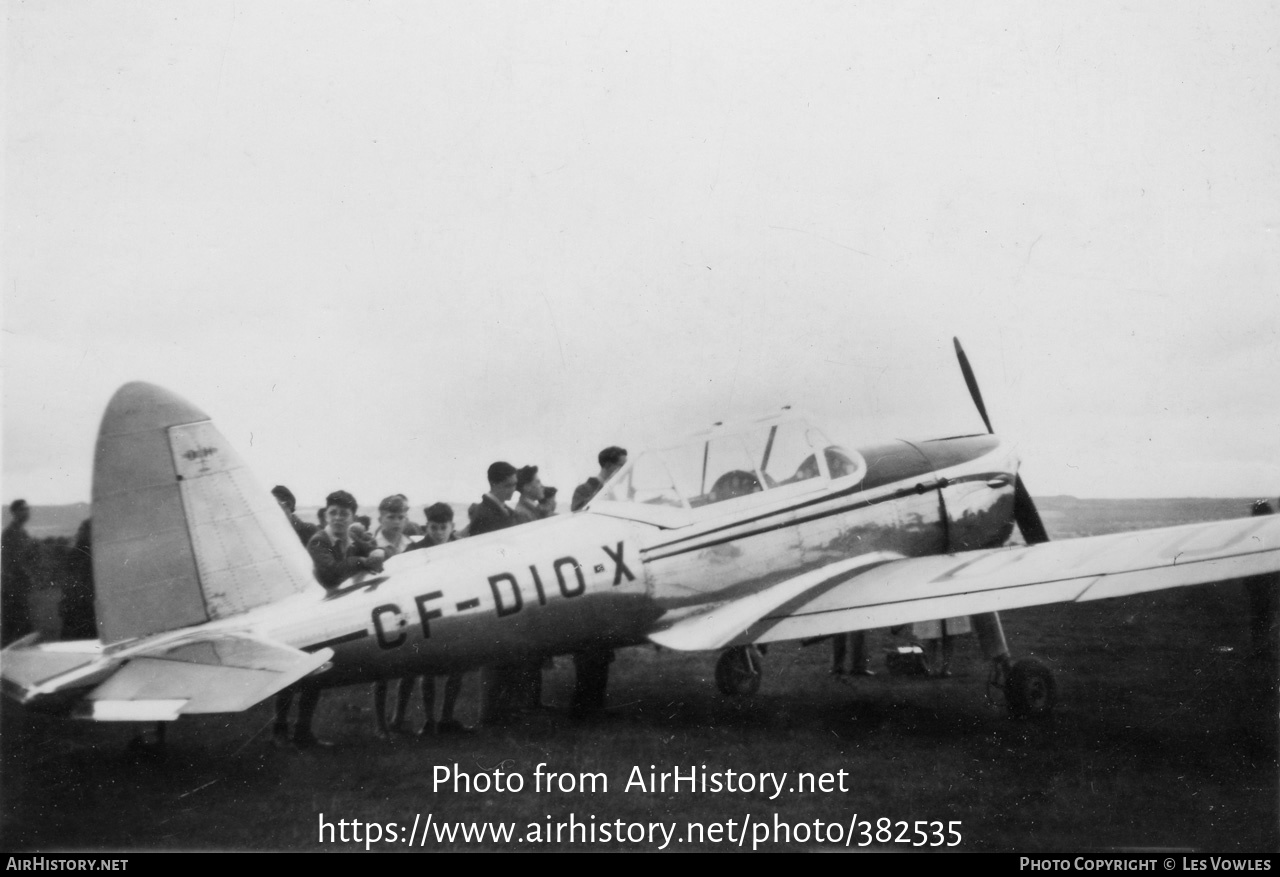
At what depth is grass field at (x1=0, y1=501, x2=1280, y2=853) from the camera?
11.0 ft

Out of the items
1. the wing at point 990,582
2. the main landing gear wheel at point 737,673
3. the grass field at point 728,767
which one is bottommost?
the grass field at point 728,767

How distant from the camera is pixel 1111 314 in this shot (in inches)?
150

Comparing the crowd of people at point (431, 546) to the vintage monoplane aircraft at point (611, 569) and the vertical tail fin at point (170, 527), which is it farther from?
the vertical tail fin at point (170, 527)

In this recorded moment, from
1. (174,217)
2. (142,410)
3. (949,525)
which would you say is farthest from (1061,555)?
(174,217)

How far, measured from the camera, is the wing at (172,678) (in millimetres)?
2678

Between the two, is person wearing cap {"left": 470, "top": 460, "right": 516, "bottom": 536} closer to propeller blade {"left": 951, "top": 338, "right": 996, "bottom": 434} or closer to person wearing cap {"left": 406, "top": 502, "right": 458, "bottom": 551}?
person wearing cap {"left": 406, "top": 502, "right": 458, "bottom": 551}

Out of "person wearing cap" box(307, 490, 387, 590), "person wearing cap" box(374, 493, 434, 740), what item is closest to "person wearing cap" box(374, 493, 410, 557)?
"person wearing cap" box(374, 493, 434, 740)

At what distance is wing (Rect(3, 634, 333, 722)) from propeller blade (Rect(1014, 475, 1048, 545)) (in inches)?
136

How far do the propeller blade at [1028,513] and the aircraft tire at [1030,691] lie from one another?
35.2 inches

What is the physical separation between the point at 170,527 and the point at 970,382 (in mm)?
3489

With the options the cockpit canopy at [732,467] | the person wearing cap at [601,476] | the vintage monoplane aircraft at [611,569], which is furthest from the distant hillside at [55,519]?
the cockpit canopy at [732,467]

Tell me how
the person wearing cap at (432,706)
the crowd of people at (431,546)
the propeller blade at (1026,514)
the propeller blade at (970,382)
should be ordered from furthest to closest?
the propeller blade at (1026,514), the propeller blade at (970,382), the person wearing cap at (432,706), the crowd of people at (431,546)

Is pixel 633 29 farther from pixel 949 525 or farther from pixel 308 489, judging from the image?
pixel 949 525

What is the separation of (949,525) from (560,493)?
77.1 inches
